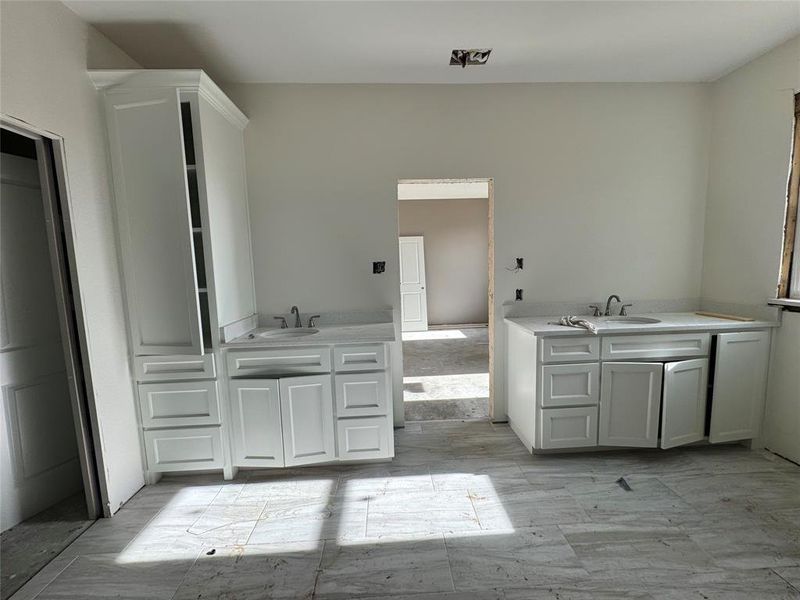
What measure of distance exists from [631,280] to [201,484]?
3.41 meters

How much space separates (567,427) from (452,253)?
16.5 feet

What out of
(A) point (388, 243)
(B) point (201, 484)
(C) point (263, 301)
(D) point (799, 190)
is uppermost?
(D) point (799, 190)

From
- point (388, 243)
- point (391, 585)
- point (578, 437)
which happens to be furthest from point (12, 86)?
point (578, 437)

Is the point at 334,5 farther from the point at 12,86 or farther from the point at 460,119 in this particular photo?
the point at 12,86

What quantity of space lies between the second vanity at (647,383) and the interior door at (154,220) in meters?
2.17

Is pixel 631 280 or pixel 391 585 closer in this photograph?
pixel 391 585

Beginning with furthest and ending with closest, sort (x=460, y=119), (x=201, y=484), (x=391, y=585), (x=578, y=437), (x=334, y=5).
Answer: (x=460, y=119), (x=578, y=437), (x=201, y=484), (x=334, y=5), (x=391, y=585)

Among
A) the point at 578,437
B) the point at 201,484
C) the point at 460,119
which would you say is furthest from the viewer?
the point at 460,119

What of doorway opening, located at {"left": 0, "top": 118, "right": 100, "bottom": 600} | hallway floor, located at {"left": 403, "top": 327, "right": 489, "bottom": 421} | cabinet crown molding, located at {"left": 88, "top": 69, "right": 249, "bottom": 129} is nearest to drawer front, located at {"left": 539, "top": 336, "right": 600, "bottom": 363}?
hallway floor, located at {"left": 403, "top": 327, "right": 489, "bottom": 421}

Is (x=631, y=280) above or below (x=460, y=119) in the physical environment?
below

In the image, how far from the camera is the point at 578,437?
244 cm

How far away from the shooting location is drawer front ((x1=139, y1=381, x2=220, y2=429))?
7.36 feet

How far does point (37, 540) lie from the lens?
5.99 ft

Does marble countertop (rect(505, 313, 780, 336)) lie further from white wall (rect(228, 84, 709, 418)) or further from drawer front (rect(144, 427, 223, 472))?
drawer front (rect(144, 427, 223, 472))
